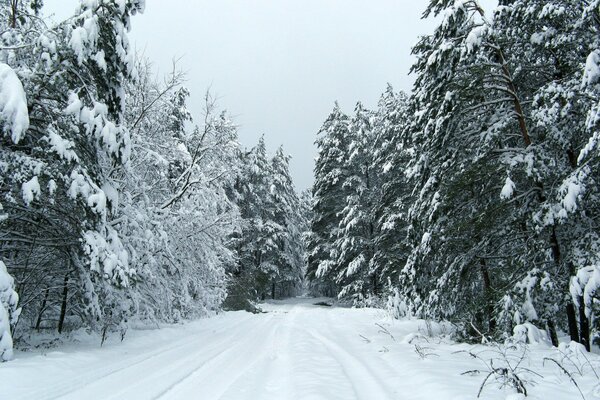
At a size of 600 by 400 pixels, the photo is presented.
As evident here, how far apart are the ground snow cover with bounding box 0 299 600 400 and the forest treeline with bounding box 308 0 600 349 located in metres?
1.11

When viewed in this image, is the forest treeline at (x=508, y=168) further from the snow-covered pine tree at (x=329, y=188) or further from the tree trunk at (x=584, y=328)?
the snow-covered pine tree at (x=329, y=188)

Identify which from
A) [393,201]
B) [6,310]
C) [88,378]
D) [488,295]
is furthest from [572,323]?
[393,201]

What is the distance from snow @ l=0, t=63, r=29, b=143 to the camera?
17.9 ft

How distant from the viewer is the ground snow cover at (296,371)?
173 inches

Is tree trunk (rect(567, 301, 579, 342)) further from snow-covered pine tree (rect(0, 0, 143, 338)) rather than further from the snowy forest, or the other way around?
snow-covered pine tree (rect(0, 0, 143, 338))

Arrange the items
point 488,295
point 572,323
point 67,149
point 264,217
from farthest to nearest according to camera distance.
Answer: point 264,217
point 488,295
point 572,323
point 67,149

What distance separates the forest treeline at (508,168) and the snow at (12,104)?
7.23 meters

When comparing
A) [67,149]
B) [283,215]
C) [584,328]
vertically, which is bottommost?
[584,328]

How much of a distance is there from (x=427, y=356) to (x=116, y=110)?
7.66 meters

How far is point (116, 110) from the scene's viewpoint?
7926 millimetres

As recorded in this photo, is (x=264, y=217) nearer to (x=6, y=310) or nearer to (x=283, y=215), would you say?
(x=283, y=215)

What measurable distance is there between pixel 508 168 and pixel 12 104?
27.0 ft

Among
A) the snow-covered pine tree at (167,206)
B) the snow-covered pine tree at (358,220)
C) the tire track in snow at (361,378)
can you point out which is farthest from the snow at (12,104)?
the snow-covered pine tree at (358,220)

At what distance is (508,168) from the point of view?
7066 millimetres
